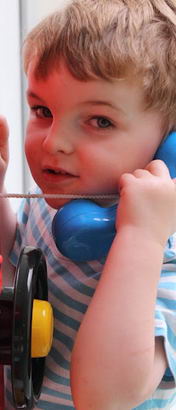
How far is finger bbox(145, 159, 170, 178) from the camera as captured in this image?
0.63m

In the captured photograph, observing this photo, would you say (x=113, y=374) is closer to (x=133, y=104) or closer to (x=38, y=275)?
(x=38, y=275)

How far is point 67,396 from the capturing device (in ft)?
2.36

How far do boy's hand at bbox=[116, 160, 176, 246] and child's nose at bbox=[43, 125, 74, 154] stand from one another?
64 mm

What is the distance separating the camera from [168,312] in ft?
2.12

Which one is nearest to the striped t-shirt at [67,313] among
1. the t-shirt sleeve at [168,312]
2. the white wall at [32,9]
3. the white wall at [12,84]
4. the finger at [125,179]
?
the t-shirt sleeve at [168,312]

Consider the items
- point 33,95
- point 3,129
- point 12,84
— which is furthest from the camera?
point 12,84

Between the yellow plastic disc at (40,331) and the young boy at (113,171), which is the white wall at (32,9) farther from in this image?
the yellow plastic disc at (40,331)

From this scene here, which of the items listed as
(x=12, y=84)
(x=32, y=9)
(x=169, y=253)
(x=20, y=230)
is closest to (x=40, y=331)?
(x=169, y=253)

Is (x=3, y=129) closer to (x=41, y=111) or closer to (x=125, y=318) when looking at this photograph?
(x=41, y=111)

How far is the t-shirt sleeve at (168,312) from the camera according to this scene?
0.62 metres

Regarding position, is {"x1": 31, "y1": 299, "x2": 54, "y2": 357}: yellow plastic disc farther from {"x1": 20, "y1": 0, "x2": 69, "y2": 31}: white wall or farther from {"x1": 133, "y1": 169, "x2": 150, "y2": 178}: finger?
{"x1": 20, "y1": 0, "x2": 69, "y2": 31}: white wall

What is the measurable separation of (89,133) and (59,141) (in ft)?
0.11

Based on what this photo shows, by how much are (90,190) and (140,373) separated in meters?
0.20

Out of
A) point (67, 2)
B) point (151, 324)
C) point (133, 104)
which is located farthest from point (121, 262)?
point (67, 2)
